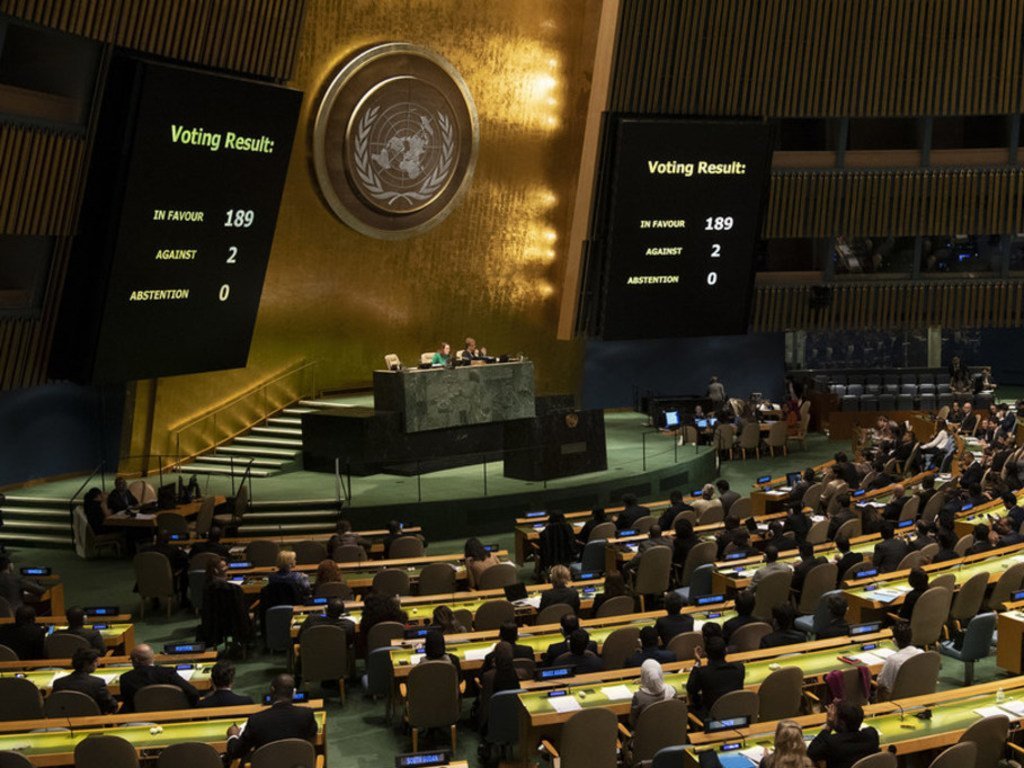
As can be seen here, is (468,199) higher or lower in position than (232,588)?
higher

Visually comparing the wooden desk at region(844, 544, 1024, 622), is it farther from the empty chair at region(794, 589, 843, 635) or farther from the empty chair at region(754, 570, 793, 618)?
the empty chair at region(754, 570, 793, 618)

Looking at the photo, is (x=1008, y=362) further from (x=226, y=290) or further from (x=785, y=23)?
(x=226, y=290)

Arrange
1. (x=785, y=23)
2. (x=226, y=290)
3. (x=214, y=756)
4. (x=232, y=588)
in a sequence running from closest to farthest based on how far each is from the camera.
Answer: (x=214, y=756) → (x=232, y=588) → (x=226, y=290) → (x=785, y=23)

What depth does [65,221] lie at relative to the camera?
16.6 metres

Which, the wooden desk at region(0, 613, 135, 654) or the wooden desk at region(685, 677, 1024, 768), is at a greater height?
the wooden desk at region(685, 677, 1024, 768)

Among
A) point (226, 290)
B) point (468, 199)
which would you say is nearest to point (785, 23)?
point (468, 199)

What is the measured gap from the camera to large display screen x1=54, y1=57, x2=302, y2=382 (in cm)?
1633

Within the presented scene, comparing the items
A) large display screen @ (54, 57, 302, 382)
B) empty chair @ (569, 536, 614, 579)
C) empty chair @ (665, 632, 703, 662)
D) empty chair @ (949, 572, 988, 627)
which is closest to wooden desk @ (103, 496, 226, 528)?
large display screen @ (54, 57, 302, 382)

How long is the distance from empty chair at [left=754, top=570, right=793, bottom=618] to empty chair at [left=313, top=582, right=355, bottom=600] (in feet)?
13.5

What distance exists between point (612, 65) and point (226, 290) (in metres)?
8.38

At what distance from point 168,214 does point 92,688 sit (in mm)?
9090

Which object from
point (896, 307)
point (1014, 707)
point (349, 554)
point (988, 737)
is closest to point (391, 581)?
point (349, 554)

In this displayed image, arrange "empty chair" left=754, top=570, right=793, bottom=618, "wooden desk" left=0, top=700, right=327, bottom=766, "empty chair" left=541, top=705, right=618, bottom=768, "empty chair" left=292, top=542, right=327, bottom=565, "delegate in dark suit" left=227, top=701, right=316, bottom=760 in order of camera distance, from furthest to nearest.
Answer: "empty chair" left=292, top=542, right=327, bottom=565
"empty chair" left=754, top=570, right=793, bottom=618
"empty chair" left=541, top=705, right=618, bottom=768
"wooden desk" left=0, top=700, right=327, bottom=766
"delegate in dark suit" left=227, top=701, right=316, bottom=760

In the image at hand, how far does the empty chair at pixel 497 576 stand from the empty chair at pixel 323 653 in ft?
8.59
